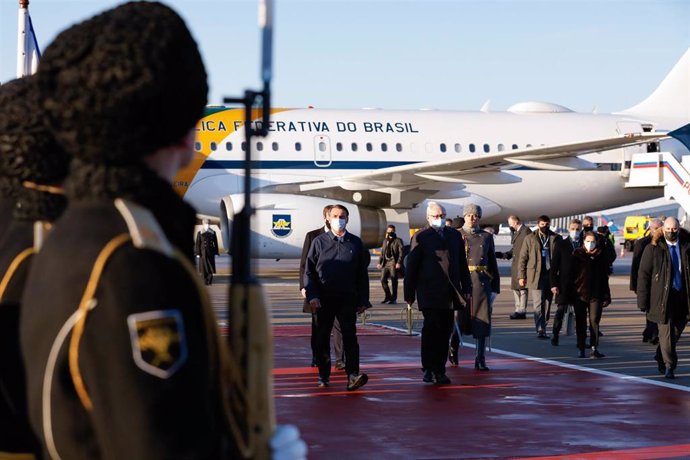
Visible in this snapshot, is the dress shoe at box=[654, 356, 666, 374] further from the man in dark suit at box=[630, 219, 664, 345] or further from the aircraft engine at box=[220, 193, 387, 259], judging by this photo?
the aircraft engine at box=[220, 193, 387, 259]

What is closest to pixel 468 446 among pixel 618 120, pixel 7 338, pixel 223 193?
pixel 7 338

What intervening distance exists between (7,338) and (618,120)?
1133 inches

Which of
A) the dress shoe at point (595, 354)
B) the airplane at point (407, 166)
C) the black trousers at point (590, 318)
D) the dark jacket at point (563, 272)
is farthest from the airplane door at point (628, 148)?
the dress shoe at point (595, 354)

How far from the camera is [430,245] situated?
12508 mm

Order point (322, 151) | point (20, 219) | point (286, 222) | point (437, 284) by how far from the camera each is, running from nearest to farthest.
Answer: point (20, 219) < point (437, 284) < point (286, 222) < point (322, 151)

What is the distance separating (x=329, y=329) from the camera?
466 inches

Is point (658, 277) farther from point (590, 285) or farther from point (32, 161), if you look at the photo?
point (32, 161)

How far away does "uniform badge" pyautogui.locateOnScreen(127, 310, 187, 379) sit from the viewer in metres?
2.06

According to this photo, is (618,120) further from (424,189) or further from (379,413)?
(379,413)

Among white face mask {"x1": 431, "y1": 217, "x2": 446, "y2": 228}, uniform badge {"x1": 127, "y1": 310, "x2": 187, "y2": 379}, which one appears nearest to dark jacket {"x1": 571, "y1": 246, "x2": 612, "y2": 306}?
white face mask {"x1": 431, "y1": 217, "x2": 446, "y2": 228}

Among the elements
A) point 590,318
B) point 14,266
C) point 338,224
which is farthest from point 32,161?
point 590,318

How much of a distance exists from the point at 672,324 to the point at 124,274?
10.9 m

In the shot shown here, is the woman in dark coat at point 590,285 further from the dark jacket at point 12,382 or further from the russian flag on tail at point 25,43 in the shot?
the dark jacket at point 12,382

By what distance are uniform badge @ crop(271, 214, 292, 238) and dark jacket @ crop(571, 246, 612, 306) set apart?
10.9 m
